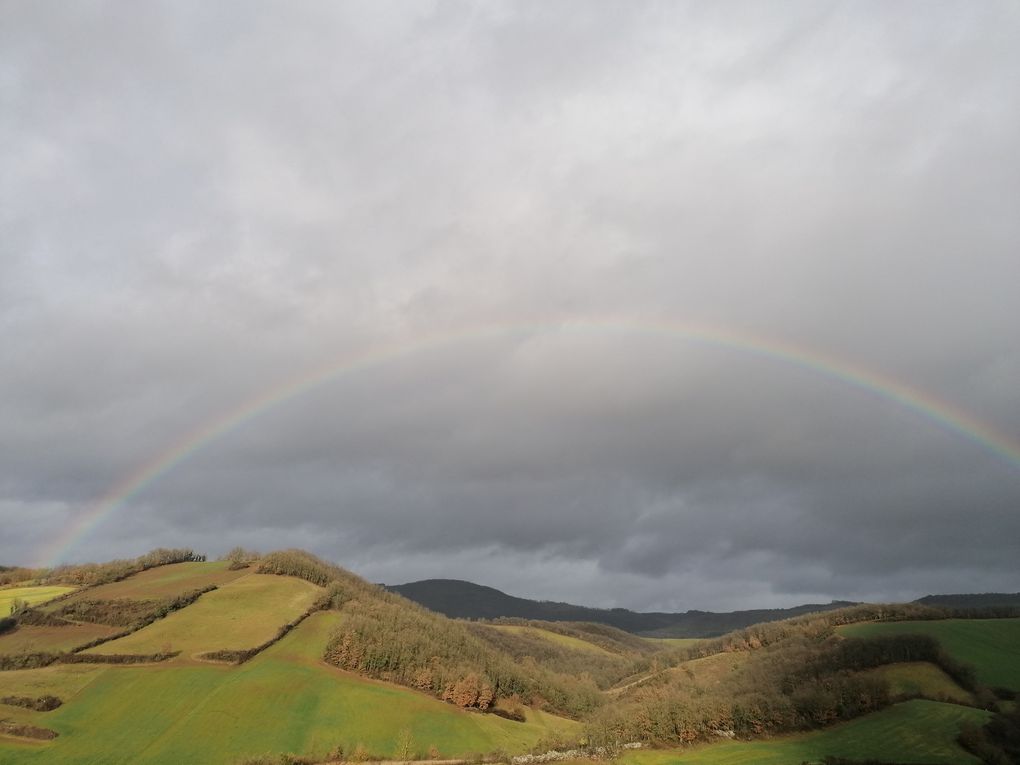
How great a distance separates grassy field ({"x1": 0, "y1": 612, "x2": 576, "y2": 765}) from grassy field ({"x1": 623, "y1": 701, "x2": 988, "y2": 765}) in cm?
3019

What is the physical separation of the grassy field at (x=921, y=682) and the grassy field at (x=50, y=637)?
132668mm

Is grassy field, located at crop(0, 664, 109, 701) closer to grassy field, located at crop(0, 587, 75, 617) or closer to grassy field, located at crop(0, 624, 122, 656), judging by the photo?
grassy field, located at crop(0, 624, 122, 656)

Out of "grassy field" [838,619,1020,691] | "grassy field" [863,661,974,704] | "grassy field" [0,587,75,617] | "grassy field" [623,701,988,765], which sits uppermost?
"grassy field" [0,587,75,617]

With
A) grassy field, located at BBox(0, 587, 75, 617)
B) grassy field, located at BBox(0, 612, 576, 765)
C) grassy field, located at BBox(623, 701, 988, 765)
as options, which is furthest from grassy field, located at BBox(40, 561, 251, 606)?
grassy field, located at BBox(623, 701, 988, 765)

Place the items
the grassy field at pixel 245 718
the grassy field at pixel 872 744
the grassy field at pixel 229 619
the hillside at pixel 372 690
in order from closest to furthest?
the grassy field at pixel 872 744 → the grassy field at pixel 245 718 → the hillside at pixel 372 690 → the grassy field at pixel 229 619

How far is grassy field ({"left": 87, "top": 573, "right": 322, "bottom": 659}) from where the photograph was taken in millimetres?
116938

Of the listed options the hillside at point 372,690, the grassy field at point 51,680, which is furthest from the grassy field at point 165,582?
the grassy field at point 51,680

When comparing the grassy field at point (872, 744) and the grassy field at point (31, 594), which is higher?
the grassy field at point (31, 594)

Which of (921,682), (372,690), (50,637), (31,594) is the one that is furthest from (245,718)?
(921,682)

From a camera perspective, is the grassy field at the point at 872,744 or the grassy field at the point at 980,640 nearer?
the grassy field at the point at 872,744

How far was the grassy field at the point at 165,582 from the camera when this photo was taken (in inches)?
5561

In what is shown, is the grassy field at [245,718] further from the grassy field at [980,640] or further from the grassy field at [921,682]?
the grassy field at [980,640]

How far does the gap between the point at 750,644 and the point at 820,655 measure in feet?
184

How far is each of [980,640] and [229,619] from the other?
461 feet
